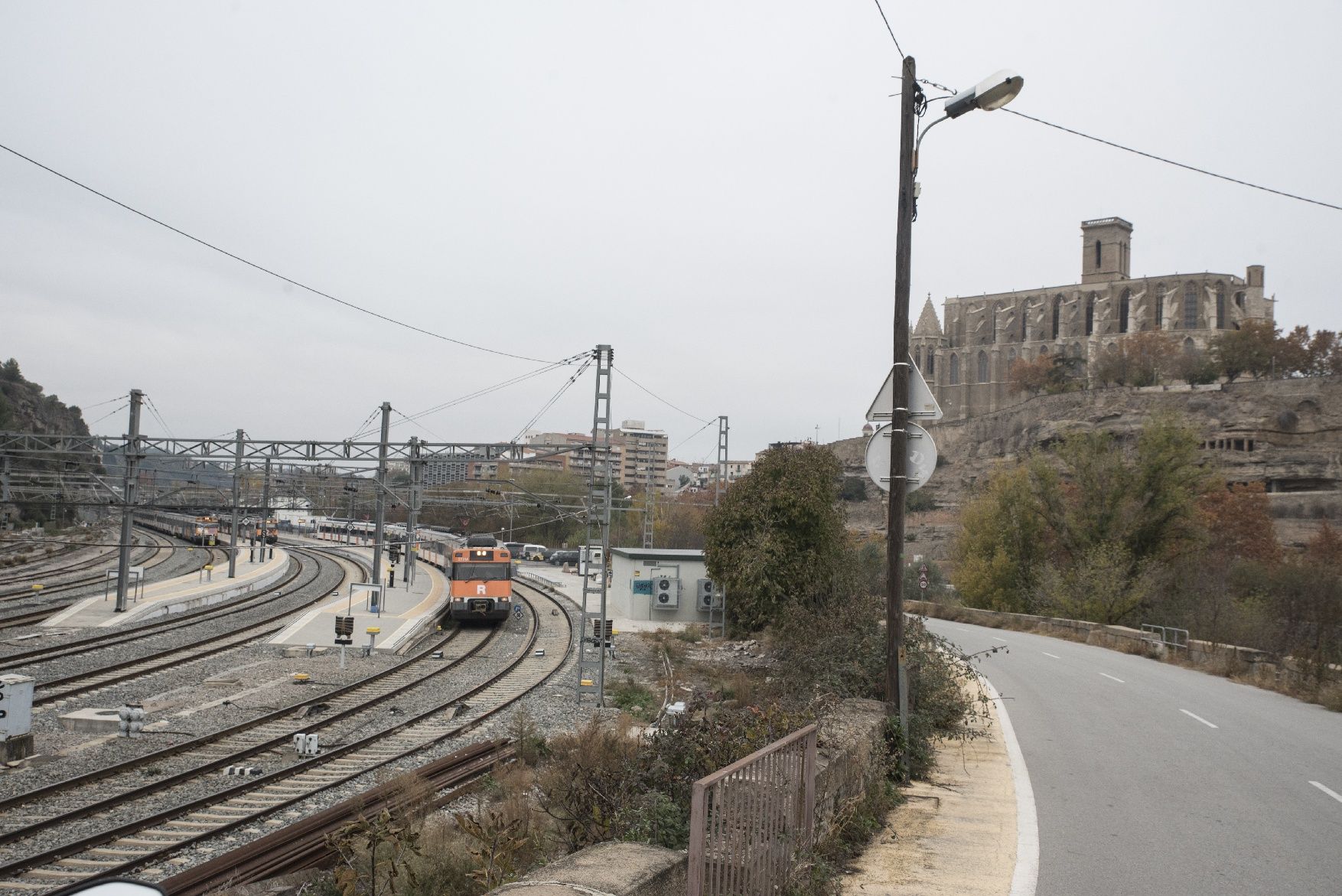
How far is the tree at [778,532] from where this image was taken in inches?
1238

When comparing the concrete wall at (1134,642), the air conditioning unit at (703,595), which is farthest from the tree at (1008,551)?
the air conditioning unit at (703,595)

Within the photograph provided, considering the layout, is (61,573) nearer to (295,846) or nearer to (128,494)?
(128,494)

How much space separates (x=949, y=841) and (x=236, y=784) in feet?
36.1

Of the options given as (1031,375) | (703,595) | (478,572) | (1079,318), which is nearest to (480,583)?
(478,572)

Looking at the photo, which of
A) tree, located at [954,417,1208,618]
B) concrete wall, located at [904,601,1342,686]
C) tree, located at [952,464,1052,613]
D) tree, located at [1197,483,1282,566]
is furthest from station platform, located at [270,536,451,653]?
tree, located at [1197,483,1282,566]

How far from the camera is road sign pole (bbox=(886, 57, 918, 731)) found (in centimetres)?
970

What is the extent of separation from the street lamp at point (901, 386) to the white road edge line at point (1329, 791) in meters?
4.12

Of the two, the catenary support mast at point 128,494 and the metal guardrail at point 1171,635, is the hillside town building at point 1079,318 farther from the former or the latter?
the catenary support mast at point 128,494

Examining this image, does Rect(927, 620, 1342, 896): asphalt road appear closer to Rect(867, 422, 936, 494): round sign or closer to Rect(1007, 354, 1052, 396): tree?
Rect(867, 422, 936, 494): round sign

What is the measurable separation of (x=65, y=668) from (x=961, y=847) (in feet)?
78.0

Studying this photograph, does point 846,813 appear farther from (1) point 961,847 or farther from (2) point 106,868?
(2) point 106,868

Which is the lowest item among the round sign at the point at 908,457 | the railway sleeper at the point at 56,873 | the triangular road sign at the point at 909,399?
the railway sleeper at the point at 56,873

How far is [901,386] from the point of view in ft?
32.0

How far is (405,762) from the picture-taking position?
15.9m
